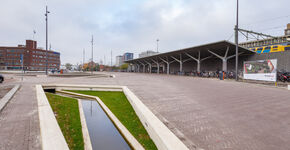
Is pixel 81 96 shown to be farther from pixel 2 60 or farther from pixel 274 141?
pixel 2 60

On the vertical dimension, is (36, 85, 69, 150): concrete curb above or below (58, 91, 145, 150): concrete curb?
above

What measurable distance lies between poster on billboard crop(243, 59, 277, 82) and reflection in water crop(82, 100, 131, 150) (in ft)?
56.2

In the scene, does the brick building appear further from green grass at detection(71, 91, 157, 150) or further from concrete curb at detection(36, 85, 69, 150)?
concrete curb at detection(36, 85, 69, 150)

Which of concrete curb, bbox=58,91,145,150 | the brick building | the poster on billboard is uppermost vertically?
the brick building

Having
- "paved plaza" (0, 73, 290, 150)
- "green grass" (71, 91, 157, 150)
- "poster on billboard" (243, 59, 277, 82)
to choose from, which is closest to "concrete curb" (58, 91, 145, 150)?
"green grass" (71, 91, 157, 150)

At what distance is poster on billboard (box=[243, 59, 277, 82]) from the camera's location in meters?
13.9

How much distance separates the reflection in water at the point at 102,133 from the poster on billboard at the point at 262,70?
17.1 meters

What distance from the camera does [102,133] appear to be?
4562 mm

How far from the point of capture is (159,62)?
52.8 meters

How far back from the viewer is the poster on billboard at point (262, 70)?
13.9 m

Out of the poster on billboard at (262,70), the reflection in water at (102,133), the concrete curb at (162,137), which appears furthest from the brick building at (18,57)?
the poster on billboard at (262,70)

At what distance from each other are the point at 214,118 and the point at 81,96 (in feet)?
26.4

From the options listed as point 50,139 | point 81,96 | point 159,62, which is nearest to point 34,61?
point 159,62

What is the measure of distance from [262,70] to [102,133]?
18.3m
